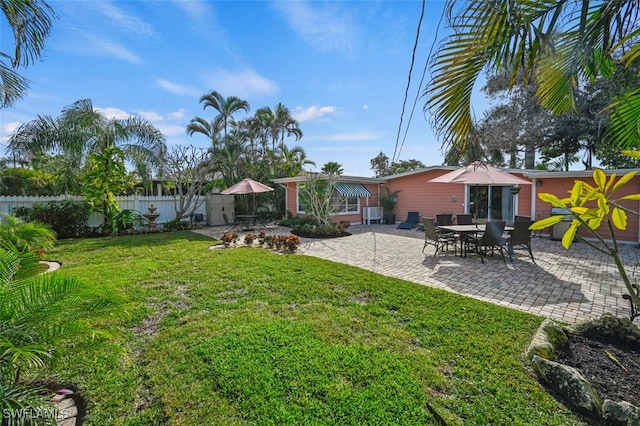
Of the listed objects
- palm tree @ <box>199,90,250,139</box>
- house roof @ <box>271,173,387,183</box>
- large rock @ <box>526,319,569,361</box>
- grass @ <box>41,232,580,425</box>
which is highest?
palm tree @ <box>199,90,250,139</box>

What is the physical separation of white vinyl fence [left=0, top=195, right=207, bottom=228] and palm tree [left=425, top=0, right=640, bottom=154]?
17.7 meters

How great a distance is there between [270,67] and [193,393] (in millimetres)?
12296

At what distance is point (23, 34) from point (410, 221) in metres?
17.8

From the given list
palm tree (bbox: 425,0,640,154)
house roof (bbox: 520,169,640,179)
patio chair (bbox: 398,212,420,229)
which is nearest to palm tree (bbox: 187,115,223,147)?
patio chair (bbox: 398,212,420,229)

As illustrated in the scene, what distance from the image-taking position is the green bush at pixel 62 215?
12883 millimetres

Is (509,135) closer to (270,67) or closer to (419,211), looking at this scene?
(419,211)

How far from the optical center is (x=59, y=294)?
2619 millimetres

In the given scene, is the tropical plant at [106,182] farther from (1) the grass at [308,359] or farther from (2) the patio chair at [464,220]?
(2) the patio chair at [464,220]

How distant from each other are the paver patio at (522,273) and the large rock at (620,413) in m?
2.68

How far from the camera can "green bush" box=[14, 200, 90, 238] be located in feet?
42.3

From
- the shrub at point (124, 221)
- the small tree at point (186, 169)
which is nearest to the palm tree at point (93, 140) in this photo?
the shrub at point (124, 221)

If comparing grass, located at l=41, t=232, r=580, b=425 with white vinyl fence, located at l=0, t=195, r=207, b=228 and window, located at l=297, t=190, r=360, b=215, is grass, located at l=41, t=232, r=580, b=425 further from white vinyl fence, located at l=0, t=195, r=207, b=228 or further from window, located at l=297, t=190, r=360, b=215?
window, located at l=297, t=190, r=360, b=215

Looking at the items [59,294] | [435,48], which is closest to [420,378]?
[435,48]

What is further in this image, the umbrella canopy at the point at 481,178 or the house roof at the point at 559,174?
the house roof at the point at 559,174
